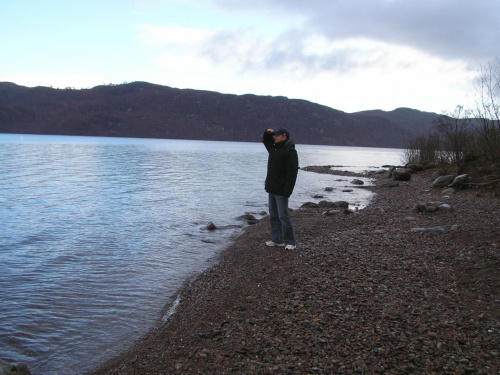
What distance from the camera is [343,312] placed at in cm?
537

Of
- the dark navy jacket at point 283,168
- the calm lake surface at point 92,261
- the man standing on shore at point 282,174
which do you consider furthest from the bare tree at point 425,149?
the dark navy jacket at point 283,168

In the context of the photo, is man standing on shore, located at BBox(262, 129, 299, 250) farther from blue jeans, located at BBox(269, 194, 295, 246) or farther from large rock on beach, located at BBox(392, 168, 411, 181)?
large rock on beach, located at BBox(392, 168, 411, 181)

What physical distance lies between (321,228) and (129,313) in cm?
687

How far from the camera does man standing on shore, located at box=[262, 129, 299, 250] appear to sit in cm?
850

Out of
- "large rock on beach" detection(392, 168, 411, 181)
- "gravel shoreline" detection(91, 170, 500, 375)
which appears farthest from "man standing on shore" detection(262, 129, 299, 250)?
"large rock on beach" detection(392, 168, 411, 181)

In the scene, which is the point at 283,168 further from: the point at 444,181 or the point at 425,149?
the point at 425,149

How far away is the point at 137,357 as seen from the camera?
17.2 ft

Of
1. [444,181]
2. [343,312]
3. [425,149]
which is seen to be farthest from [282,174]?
[425,149]

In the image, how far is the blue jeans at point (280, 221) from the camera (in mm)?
8867

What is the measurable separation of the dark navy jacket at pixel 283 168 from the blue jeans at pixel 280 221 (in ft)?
0.77

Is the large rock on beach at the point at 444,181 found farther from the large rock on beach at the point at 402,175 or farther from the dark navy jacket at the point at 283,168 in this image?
the dark navy jacket at the point at 283,168

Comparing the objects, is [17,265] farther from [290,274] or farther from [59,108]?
[59,108]

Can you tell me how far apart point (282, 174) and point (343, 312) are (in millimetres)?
3915

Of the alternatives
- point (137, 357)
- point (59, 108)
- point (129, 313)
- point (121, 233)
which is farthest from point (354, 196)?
point (59, 108)
